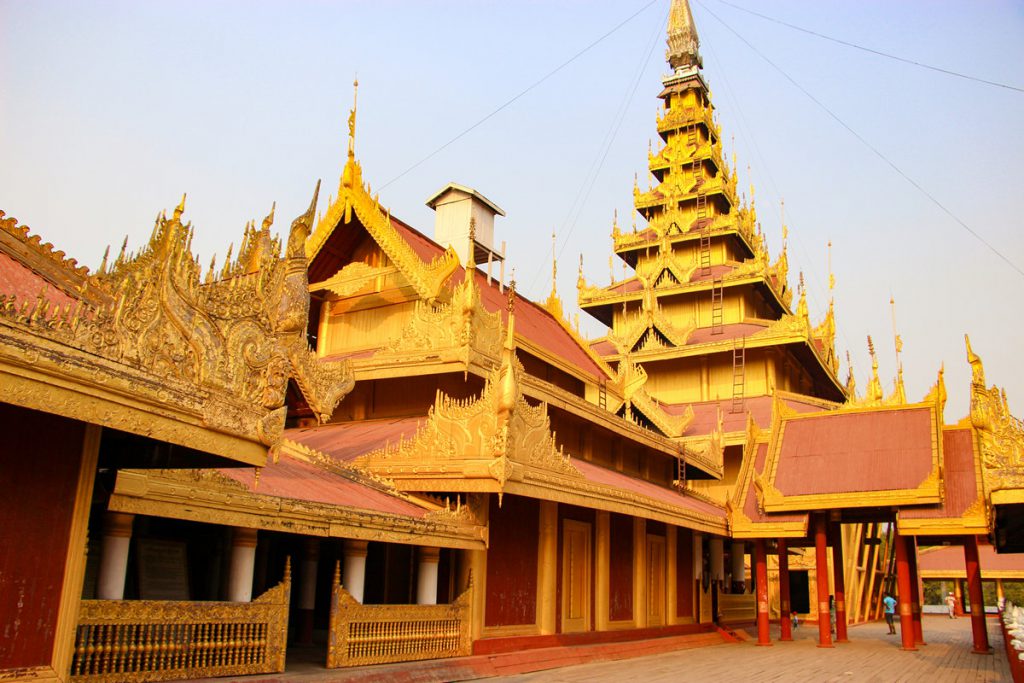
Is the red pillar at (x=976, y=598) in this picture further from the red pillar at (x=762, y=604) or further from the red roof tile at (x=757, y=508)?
the red pillar at (x=762, y=604)

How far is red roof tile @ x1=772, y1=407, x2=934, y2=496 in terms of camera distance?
54.8 feet

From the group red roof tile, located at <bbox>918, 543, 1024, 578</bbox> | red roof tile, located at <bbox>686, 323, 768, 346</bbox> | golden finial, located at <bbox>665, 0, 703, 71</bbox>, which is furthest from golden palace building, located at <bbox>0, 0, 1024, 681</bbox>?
golden finial, located at <bbox>665, 0, 703, 71</bbox>

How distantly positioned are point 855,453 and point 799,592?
652 inches

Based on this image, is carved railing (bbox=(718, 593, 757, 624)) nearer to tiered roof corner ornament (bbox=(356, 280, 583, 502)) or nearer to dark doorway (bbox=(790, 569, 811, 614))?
dark doorway (bbox=(790, 569, 811, 614))

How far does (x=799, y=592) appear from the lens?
3250cm

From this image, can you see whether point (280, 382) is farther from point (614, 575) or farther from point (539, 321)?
point (539, 321)

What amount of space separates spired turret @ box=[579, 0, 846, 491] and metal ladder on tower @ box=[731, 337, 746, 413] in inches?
1.4

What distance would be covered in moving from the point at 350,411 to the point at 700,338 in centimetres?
1904

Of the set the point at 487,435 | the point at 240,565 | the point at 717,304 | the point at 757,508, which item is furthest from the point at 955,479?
the point at 717,304

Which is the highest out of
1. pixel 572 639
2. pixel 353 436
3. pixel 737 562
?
pixel 353 436

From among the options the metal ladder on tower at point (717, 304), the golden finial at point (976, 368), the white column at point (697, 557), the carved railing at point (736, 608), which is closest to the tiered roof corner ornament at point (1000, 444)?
the golden finial at point (976, 368)

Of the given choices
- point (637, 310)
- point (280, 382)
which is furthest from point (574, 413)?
point (637, 310)

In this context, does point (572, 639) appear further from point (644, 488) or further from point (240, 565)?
point (240, 565)

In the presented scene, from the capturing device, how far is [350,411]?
1446 centimetres
